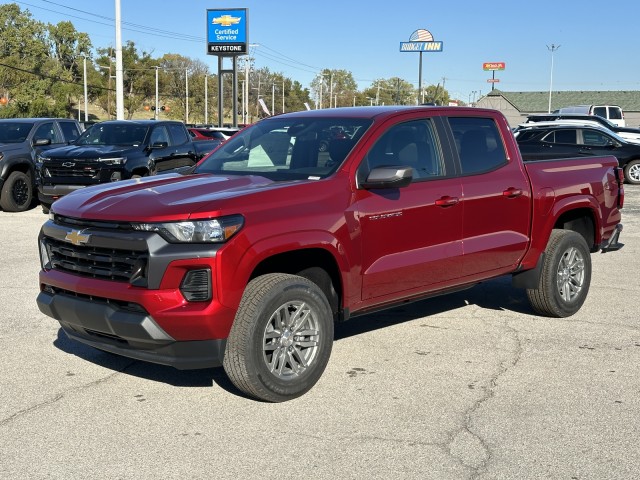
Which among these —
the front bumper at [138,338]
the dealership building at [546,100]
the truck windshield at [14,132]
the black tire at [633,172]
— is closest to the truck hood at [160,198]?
the front bumper at [138,338]

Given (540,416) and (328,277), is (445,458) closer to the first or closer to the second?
(540,416)

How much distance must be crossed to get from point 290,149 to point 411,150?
914 mm

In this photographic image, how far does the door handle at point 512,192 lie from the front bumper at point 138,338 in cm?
296

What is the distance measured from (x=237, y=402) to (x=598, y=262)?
6.97 meters

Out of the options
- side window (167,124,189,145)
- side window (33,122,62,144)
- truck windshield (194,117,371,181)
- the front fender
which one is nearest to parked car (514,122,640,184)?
side window (167,124,189,145)

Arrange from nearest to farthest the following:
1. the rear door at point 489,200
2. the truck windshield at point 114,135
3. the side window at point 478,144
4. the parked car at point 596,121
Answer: the rear door at point 489,200 → the side window at point 478,144 → the truck windshield at point 114,135 → the parked car at point 596,121

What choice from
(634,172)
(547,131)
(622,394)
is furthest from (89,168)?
(634,172)

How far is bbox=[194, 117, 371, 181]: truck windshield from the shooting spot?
5.70 m

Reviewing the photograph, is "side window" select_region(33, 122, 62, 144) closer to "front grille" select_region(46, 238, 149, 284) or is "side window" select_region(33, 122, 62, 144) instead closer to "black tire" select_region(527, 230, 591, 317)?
"front grille" select_region(46, 238, 149, 284)

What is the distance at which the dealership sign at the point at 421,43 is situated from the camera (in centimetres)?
7075

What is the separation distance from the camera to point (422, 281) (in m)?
5.93

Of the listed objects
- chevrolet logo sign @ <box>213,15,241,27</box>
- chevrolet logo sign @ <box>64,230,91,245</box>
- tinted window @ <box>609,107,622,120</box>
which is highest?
chevrolet logo sign @ <box>213,15,241,27</box>

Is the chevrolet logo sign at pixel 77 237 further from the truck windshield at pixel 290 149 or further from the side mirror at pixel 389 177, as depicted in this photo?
the side mirror at pixel 389 177

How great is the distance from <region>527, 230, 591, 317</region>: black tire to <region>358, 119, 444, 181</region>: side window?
1609 millimetres
